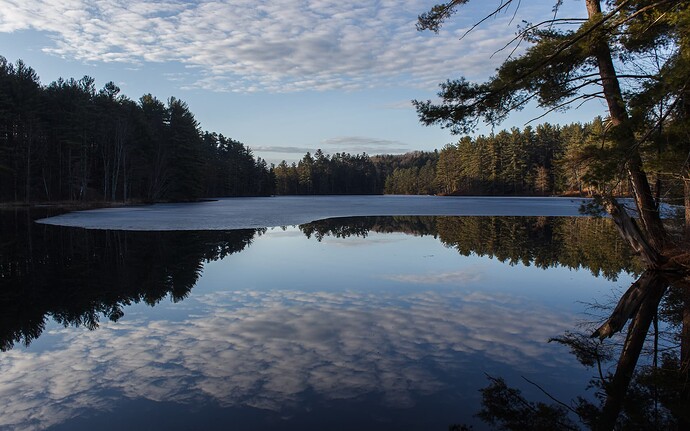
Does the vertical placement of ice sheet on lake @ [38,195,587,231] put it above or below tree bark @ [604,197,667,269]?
below

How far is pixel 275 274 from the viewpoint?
11.3m

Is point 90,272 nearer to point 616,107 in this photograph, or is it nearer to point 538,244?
point 616,107

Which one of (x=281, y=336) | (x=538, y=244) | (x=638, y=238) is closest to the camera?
(x=281, y=336)

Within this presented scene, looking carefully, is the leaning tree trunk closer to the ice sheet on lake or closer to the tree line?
the ice sheet on lake

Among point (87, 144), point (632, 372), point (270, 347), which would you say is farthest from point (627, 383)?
point (87, 144)

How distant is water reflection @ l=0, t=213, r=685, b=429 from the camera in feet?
14.1

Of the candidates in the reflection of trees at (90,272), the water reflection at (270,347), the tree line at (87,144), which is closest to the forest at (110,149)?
the tree line at (87,144)

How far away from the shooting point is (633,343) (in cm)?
619

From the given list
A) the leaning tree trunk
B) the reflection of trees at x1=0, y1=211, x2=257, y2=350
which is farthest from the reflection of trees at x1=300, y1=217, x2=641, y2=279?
the reflection of trees at x1=0, y1=211, x2=257, y2=350

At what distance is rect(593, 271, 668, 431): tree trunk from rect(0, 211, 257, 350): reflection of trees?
7.11 meters

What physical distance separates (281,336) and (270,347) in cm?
45

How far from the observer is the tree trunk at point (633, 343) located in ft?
13.8

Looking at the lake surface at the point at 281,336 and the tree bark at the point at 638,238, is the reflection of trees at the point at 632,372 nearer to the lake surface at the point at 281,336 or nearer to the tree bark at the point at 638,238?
the lake surface at the point at 281,336

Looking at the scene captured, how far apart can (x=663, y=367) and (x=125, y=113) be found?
2508 inches
